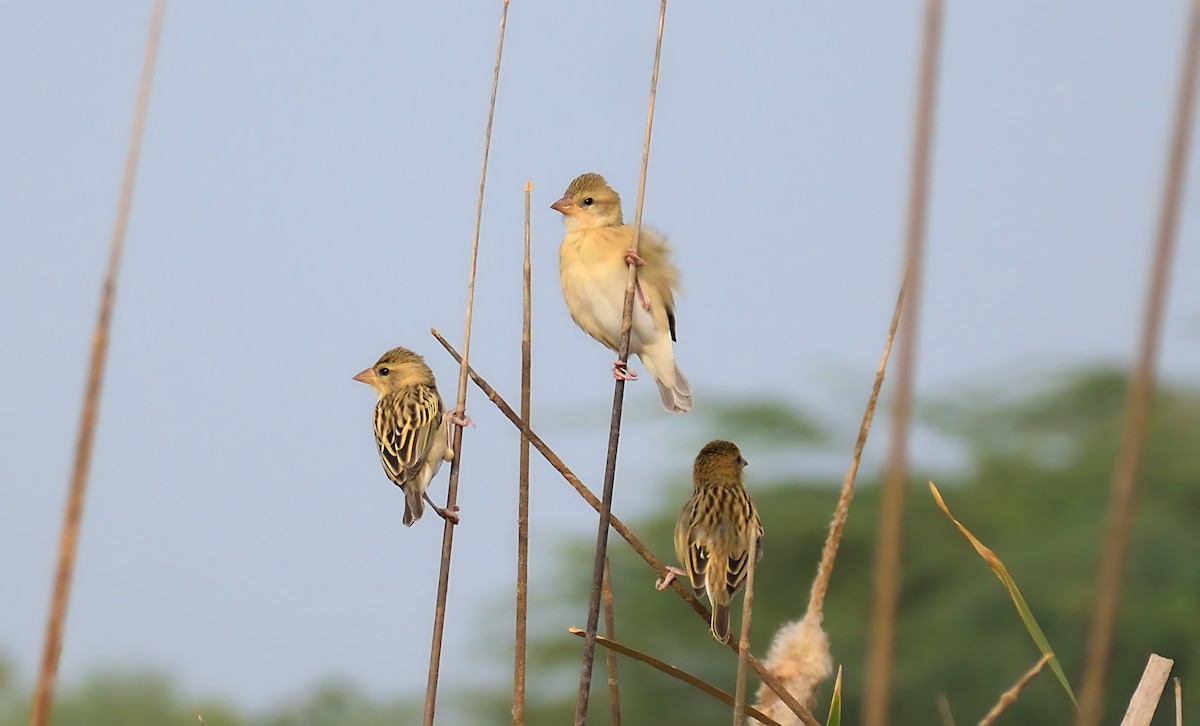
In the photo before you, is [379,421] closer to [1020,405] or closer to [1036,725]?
[1036,725]

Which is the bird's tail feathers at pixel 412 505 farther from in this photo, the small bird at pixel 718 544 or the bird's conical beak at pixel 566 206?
the bird's conical beak at pixel 566 206

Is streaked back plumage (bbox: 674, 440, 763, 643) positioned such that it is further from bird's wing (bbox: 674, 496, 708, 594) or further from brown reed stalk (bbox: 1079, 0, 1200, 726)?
brown reed stalk (bbox: 1079, 0, 1200, 726)

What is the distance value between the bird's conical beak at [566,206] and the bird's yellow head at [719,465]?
1.47m

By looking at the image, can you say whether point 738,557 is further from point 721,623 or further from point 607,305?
point 607,305

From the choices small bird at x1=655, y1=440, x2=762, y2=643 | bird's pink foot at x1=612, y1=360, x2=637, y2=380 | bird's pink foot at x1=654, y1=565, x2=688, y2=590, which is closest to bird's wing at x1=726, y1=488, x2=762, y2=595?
small bird at x1=655, y1=440, x2=762, y2=643

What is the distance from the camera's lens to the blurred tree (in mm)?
12617

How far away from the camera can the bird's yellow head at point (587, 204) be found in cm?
468

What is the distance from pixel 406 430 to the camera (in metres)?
4.00

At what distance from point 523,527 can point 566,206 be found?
2.22 metres

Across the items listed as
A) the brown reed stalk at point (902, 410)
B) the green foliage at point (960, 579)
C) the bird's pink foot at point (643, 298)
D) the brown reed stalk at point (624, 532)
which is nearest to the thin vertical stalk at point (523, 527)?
the brown reed stalk at point (624, 532)

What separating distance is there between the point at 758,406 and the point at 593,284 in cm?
1078

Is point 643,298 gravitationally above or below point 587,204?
below

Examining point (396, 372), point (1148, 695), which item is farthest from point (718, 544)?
point (396, 372)

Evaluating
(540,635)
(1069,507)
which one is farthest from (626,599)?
(1069,507)
